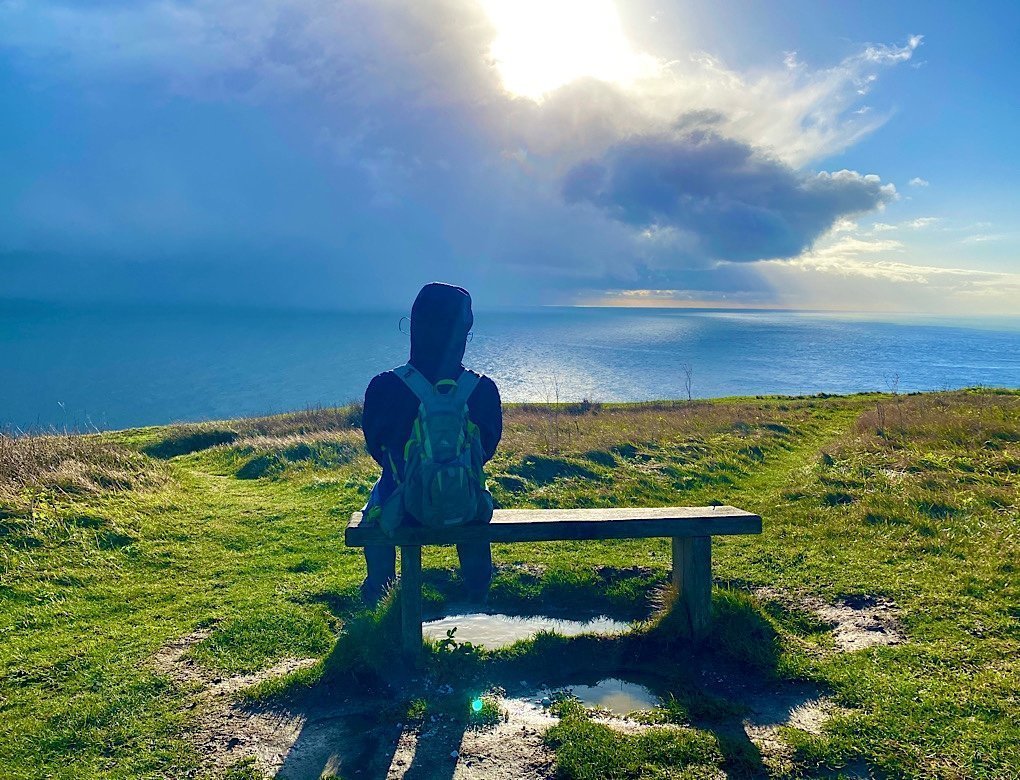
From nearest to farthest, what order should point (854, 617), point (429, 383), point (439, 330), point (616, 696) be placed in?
point (616, 696) < point (429, 383) < point (439, 330) < point (854, 617)

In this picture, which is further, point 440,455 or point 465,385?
point 465,385

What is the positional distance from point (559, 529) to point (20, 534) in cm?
668

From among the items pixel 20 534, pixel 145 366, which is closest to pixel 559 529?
pixel 20 534

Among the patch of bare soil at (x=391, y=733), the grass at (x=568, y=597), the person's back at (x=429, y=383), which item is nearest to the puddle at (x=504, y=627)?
the grass at (x=568, y=597)

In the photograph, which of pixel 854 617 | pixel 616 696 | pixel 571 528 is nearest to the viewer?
pixel 616 696

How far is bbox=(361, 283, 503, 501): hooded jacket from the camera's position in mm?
4672

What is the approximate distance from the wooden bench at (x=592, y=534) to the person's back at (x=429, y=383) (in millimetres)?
250

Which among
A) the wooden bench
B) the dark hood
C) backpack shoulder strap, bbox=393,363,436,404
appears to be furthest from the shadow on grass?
the dark hood

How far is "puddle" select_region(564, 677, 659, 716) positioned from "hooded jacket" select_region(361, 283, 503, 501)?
83.7 inches

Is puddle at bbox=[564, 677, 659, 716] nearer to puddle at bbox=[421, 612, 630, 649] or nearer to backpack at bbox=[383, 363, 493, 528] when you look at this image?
puddle at bbox=[421, 612, 630, 649]

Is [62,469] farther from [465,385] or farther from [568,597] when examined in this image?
[465,385]

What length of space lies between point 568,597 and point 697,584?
5.19ft

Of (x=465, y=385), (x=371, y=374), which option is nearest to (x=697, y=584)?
(x=465, y=385)

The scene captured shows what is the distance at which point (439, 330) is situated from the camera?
15.3ft
